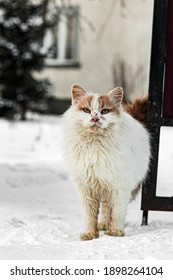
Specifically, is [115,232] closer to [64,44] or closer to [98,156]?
[98,156]

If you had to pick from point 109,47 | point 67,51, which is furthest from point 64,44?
point 109,47

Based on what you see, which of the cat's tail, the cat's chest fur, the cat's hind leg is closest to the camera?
the cat's chest fur

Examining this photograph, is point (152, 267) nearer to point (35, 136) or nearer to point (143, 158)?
point (143, 158)

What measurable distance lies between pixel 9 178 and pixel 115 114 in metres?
2.82

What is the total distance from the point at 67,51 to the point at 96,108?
1179 cm

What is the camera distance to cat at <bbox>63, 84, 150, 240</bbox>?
150 inches

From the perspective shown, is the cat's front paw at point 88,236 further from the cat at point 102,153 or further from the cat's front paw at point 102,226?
the cat's front paw at point 102,226

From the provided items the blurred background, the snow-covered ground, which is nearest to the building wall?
the blurred background

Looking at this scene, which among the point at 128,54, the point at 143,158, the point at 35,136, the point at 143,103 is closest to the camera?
the point at 143,158

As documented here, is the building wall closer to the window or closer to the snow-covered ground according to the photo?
the window

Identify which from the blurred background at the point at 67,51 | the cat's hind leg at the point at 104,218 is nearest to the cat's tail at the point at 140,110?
the cat's hind leg at the point at 104,218

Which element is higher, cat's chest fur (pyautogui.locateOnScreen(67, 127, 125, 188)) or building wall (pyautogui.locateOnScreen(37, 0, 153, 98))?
building wall (pyautogui.locateOnScreen(37, 0, 153, 98))

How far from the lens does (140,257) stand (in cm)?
334

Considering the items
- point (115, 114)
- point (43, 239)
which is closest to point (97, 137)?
point (115, 114)
